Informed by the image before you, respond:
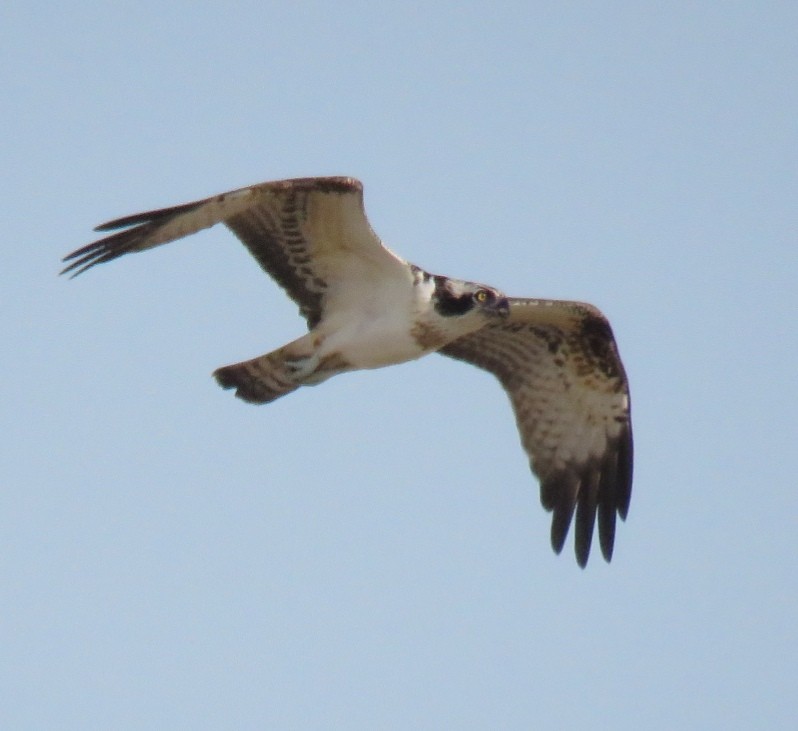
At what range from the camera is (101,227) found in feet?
24.4

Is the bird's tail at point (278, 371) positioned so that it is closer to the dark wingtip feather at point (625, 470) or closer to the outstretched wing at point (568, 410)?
the outstretched wing at point (568, 410)

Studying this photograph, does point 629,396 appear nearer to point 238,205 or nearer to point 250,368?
point 250,368

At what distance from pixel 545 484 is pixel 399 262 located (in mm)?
2010

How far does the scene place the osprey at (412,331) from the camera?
804 centimetres

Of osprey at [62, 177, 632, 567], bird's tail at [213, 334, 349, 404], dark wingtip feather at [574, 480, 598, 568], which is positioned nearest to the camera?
osprey at [62, 177, 632, 567]

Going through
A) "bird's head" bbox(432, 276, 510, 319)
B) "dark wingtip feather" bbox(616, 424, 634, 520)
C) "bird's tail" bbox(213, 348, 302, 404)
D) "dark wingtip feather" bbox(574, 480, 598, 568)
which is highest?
"bird's head" bbox(432, 276, 510, 319)

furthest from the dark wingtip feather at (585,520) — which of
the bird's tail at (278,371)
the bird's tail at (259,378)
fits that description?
the bird's tail at (259,378)

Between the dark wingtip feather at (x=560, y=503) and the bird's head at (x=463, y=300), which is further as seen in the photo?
the dark wingtip feather at (x=560, y=503)

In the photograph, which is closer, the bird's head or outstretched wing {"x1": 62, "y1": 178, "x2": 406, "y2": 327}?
outstretched wing {"x1": 62, "y1": 178, "x2": 406, "y2": 327}

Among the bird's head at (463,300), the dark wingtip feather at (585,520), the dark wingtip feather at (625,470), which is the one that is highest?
the bird's head at (463,300)

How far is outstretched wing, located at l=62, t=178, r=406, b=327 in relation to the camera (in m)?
7.58

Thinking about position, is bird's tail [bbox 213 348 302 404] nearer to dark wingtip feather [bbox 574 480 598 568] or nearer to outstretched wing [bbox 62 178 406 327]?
outstretched wing [bbox 62 178 406 327]

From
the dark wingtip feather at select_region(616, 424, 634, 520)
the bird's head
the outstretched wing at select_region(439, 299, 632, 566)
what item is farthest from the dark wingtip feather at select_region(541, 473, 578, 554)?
the bird's head

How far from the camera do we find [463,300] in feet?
28.0
